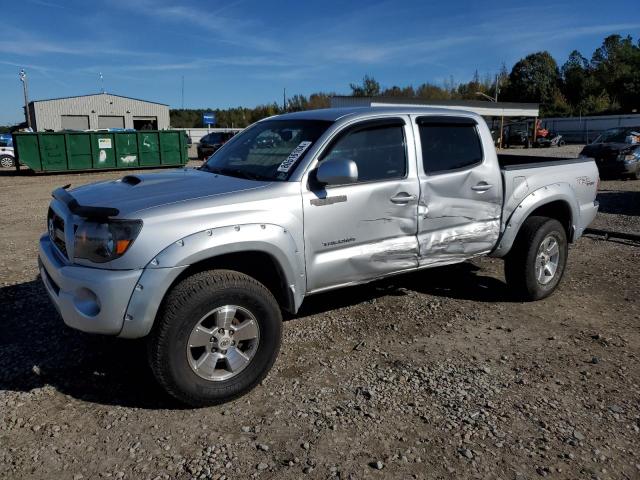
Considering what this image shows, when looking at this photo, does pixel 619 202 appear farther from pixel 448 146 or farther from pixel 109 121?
pixel 109 121

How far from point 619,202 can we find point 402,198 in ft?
32.6

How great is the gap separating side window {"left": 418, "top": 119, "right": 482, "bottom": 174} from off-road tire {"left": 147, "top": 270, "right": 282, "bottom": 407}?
1850 millimetres

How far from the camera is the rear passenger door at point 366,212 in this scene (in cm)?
378

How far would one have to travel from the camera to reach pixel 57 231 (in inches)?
145

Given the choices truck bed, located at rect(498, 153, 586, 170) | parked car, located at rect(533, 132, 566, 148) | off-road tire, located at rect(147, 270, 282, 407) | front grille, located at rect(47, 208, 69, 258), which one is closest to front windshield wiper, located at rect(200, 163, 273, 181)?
off-road tire, located at rect(147, 270, 282, 407)

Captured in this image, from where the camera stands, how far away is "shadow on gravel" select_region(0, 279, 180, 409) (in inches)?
141

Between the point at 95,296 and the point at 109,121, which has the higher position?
the point at 109,121

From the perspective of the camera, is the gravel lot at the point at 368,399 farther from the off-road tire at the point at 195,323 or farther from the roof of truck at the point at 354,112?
the roof of truck at the point at 354,112

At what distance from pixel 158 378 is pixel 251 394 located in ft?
2.19

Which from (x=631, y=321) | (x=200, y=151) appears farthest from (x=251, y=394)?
(x=200, y=151)

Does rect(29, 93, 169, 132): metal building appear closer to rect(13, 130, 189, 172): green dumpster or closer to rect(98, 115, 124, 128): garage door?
rect(98, 115, 124, 128): garage door

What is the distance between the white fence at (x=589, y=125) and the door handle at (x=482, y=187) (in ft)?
165

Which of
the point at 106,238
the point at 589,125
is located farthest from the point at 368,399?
the point at 589,125

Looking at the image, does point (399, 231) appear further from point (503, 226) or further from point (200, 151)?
point (200, 151)
